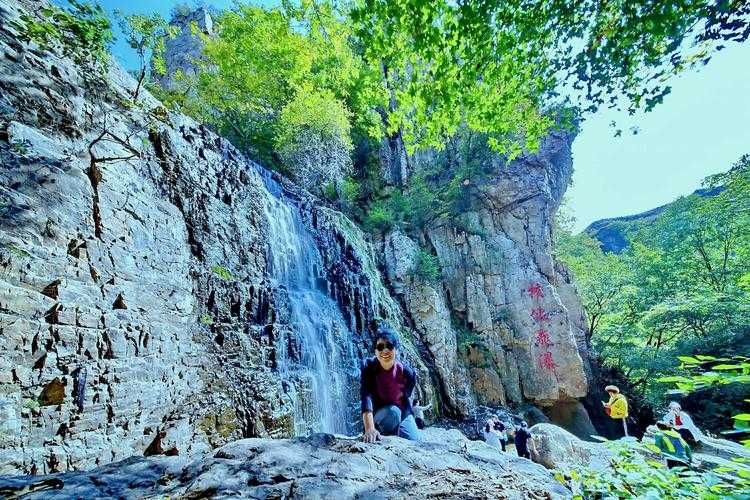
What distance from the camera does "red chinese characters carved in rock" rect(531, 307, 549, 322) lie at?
13078 mm

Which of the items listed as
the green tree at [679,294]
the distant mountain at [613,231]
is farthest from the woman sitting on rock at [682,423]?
the distant mountain at [613,231]

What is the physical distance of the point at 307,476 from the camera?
1.83m

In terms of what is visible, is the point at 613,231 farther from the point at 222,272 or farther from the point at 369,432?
the point at 369,432

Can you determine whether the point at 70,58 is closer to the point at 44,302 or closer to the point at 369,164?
the point at 44,302

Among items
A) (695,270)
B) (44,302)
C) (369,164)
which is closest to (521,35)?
(44,302)

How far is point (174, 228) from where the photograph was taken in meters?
5.50

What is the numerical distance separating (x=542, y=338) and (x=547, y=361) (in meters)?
0.87

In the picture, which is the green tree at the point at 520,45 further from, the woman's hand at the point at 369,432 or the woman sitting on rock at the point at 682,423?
the woman sitting on rock at the point at 682,423

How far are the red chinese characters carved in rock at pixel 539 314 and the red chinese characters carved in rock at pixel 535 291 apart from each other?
50 cm

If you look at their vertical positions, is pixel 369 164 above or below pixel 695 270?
above

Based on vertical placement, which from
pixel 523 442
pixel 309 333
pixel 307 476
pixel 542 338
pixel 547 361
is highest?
pixel 309 333

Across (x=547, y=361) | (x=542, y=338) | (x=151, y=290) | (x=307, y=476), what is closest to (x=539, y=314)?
(x=542, y=338)

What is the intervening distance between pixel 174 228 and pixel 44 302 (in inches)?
89.6

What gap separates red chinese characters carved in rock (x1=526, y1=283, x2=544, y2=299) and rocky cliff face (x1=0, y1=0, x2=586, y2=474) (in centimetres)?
516
